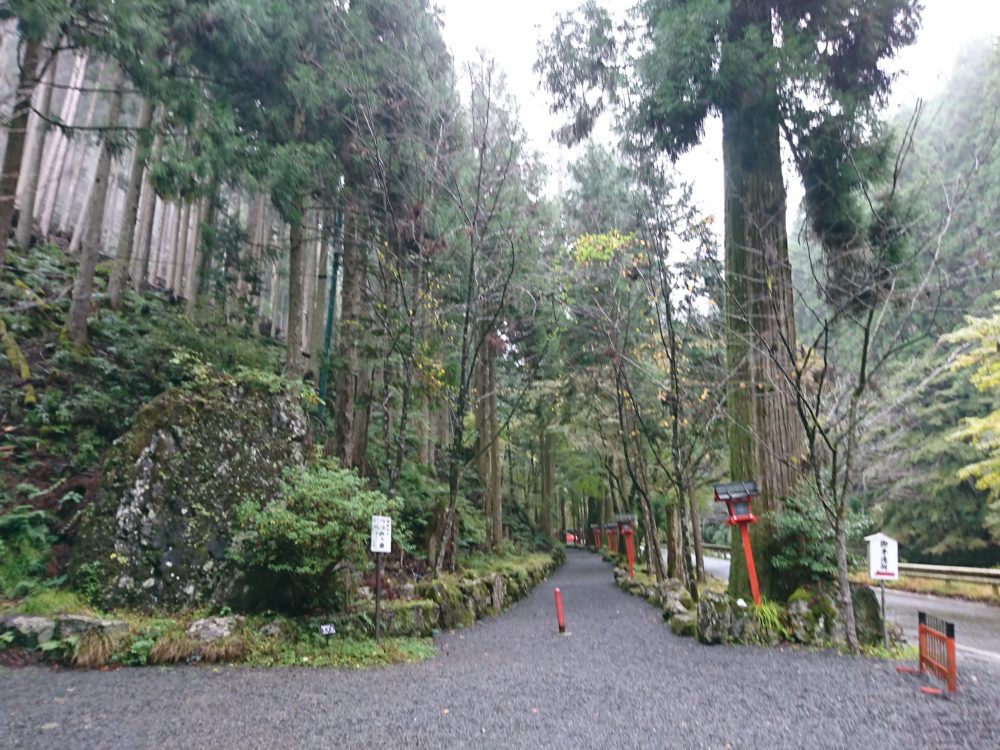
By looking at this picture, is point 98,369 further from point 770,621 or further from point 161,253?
point 161,253

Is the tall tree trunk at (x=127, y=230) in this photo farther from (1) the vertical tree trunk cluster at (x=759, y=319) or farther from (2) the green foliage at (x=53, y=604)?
(1) the vertical tree trunk cluster at (x=759, y=319)

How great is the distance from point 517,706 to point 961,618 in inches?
417

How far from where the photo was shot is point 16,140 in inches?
309

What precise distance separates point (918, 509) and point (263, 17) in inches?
861

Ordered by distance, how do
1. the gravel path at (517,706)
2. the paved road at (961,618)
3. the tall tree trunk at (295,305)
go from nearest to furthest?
the gravel path at (517,706) → the paved road at (961,618) → the tall tree trunk at (295,305)

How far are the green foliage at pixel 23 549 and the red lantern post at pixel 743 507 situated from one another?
7596 millimetres

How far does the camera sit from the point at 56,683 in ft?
16.1

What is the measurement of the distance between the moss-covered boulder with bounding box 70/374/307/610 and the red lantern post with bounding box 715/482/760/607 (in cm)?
544

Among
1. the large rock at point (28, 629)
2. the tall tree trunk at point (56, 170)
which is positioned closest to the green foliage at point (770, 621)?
the large rock at point (28, 629)

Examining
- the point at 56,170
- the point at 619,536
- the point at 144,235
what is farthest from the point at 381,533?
the point at 56,170

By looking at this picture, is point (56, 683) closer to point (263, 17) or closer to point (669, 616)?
point (669, 616)

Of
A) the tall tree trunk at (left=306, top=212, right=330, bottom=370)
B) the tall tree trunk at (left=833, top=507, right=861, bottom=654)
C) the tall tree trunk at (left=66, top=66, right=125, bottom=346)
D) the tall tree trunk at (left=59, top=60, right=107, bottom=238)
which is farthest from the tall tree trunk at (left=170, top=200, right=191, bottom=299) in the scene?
the tall tree trunk at (left=833, top=507, right=861, bottom=654)

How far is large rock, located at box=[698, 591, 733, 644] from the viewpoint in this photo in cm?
725

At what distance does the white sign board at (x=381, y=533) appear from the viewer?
21.3 ft
